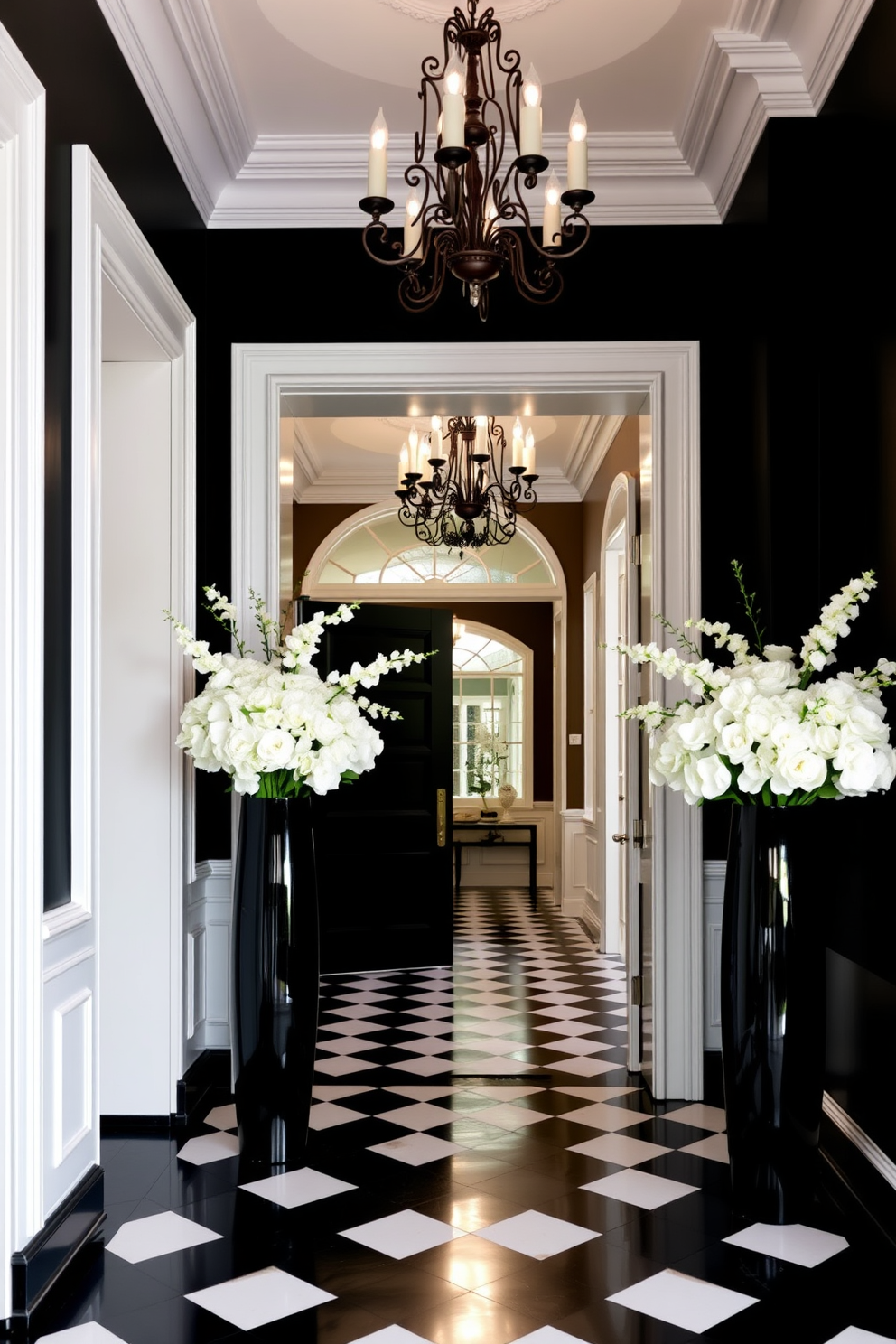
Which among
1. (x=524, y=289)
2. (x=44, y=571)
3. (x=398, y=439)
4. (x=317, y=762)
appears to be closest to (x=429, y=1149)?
(x=317, y=762)

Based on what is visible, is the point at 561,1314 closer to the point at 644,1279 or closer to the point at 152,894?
the point at 644,1279

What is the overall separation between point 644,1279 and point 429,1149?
3.83 ft

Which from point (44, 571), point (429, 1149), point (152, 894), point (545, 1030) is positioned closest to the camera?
point (44, 571)

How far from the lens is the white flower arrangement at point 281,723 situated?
361cm

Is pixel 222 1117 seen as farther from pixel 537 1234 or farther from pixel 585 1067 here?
pixel 585 1067

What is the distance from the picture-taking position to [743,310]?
4.68m

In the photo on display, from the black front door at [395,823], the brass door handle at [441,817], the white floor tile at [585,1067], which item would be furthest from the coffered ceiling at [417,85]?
the brass door handle at [441,817]

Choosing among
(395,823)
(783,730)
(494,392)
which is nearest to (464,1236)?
(783,730)

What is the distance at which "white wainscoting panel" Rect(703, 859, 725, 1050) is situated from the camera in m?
4.67

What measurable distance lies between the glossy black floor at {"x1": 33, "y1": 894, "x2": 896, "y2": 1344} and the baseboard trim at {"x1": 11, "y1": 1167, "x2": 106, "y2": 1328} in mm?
63

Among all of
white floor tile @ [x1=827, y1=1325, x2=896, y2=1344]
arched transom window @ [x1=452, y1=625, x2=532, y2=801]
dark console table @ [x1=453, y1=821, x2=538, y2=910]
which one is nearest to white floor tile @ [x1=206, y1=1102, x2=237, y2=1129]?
white floor tile @ [x1=827, y1=1325, x2=896, y2=1344]

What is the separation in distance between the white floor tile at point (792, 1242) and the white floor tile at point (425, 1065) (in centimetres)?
198

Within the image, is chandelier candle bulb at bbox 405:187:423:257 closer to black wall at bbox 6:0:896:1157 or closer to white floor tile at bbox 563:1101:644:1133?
black wall at bbox 6:0:896:1157

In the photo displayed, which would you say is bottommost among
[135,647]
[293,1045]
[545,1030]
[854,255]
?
[545,1030]
